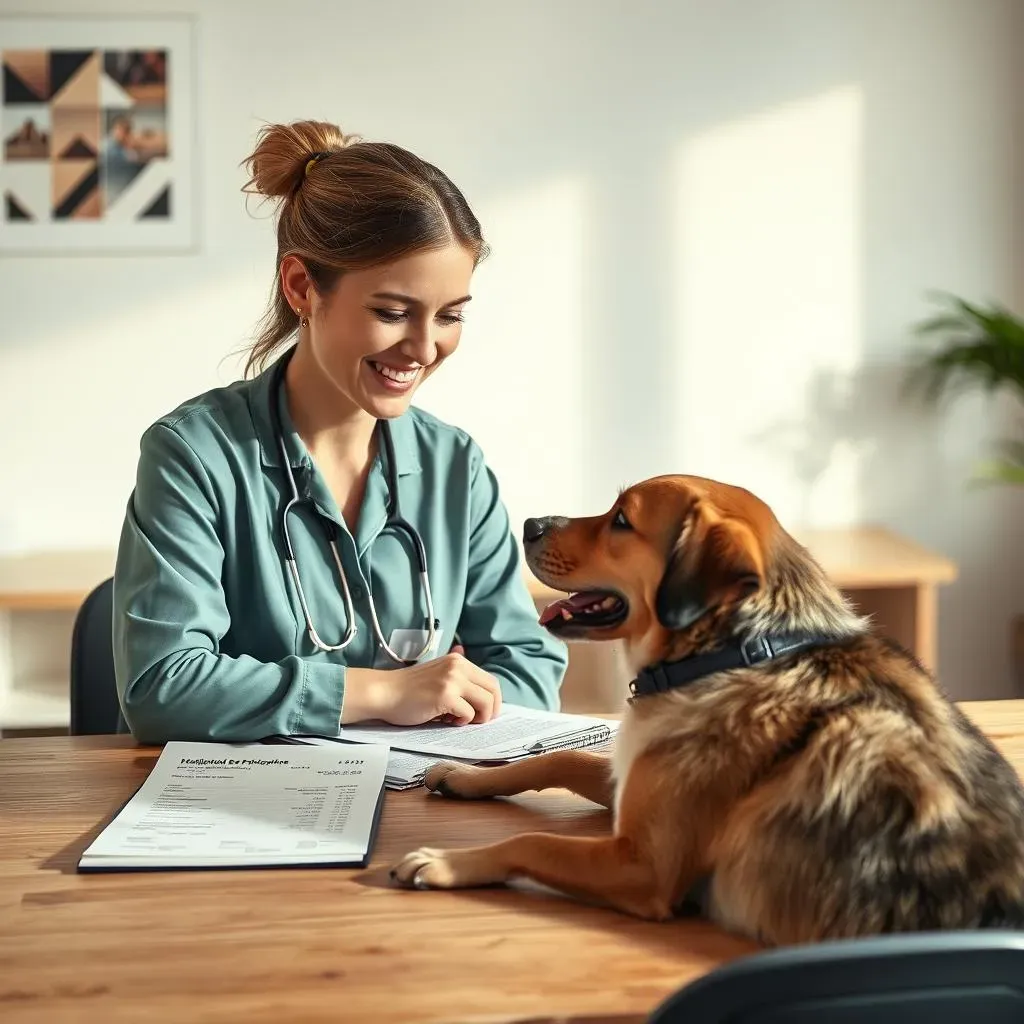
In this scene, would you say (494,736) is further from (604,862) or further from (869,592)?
(869,592)

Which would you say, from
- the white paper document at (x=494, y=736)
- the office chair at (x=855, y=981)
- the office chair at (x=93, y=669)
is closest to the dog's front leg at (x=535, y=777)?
the white paper document at (x=494, y=736)

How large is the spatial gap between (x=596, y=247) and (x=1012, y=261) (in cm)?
121

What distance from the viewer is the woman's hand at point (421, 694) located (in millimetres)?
1636

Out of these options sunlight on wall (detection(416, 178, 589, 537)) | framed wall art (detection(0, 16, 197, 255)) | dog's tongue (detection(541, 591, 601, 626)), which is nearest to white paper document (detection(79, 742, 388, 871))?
dog's tongue (detection(541, 591, 601, 626))

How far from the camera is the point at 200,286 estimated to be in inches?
142

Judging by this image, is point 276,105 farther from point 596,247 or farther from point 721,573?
point 721,573

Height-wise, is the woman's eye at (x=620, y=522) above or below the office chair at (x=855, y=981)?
above

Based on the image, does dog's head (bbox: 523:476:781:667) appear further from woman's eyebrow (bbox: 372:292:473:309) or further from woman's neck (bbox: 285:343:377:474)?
woman's neck (bbox: 285:343:377:474)

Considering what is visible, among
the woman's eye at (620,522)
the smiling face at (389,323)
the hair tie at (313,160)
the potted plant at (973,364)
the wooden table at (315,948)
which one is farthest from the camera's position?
the potted plant at (973,364)

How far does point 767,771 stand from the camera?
1083 millimetres

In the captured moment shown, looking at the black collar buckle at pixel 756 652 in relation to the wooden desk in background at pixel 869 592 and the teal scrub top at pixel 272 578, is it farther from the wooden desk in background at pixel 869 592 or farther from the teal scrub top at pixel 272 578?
the wooden desk in background at pixel 869 592

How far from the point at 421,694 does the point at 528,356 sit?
2.17m

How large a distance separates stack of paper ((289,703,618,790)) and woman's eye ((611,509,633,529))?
315 millimetres

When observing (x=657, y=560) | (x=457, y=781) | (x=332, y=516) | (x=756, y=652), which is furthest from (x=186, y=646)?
(x=756, y=652)
